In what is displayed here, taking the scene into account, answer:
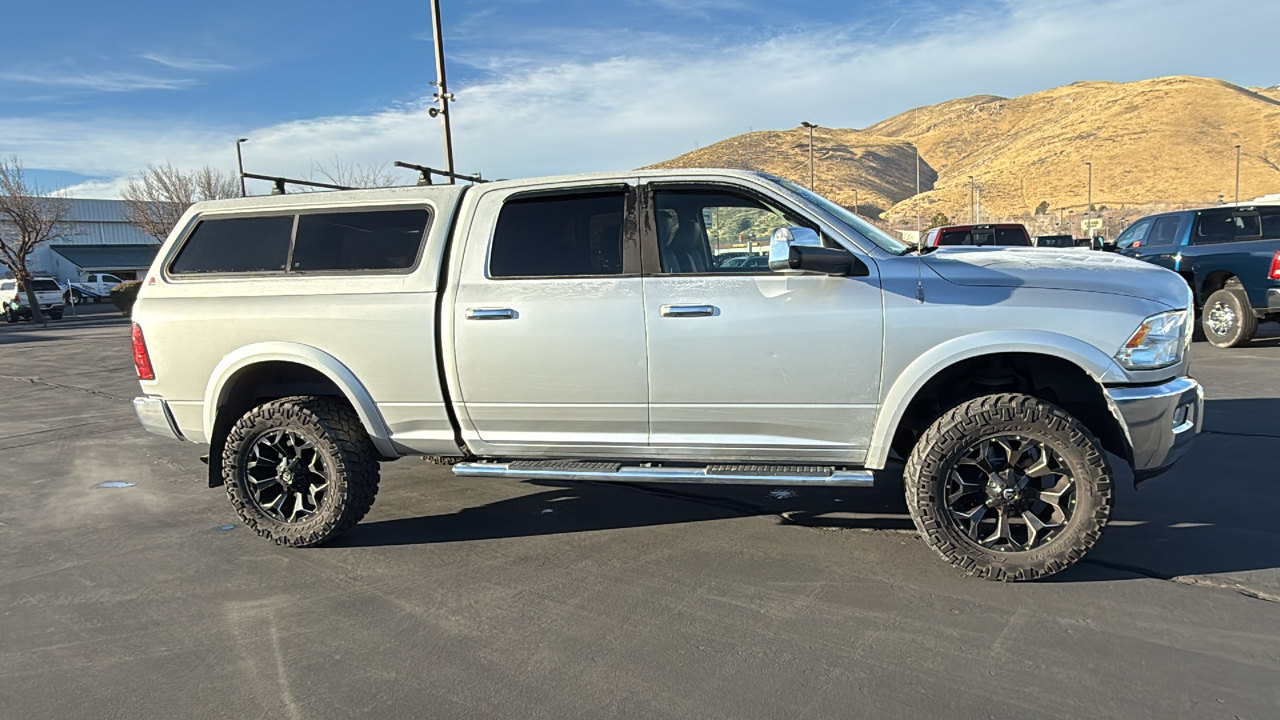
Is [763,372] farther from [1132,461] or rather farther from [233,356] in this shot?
[233,356]

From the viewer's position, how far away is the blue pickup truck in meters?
10.2

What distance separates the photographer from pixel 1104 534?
4152 millimetres

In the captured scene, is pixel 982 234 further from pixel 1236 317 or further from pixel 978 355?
pixel 978 355

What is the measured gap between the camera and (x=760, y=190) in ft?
13.4

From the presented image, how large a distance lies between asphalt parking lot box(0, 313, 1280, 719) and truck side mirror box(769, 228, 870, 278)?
1.50 m

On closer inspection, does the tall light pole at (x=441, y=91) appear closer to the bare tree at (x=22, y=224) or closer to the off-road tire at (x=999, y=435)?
the off-road tire at (x=999, y=435)

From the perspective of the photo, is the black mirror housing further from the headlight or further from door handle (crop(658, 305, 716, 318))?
the headlight

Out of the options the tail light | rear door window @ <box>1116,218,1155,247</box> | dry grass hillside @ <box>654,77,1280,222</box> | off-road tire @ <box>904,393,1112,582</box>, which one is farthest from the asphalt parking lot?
dry grass hillside @ <box>654,77,1280,222</box>

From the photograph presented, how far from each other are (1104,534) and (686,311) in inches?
99.7

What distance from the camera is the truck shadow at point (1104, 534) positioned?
3912mm

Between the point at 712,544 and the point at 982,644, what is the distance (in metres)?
1.55

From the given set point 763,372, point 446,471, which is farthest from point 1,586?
point 763,372

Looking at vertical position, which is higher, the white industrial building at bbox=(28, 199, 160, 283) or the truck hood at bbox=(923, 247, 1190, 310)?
the white industrial building at bbox=(28, 199, 160, 283)

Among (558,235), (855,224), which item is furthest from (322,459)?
(855,224)
